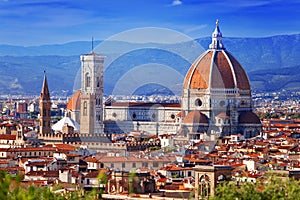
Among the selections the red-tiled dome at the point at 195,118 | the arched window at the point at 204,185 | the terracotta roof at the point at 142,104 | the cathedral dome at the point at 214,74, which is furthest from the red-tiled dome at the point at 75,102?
the arched window at the point at 204,185

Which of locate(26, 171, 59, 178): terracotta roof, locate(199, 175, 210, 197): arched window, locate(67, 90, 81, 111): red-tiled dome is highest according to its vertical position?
locate(67, 90, 81, 111): red-tiled dome

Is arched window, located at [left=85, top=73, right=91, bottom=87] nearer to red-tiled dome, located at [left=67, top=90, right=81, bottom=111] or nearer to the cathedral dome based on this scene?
red-tiled dome, located at [left=67, top=90, right=81, bottom=111]

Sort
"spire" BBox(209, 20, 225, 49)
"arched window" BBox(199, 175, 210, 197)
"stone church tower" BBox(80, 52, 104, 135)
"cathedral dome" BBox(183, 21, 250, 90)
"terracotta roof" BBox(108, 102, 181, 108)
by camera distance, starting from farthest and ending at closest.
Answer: "spire" BBox(209, 20, 225, 49)
"terracotta roof" BBox(108, 102, 181, 108)
"cathedral dome" BBox(183, 21, 250, 90)
"stone church tower" BBox(80, 52, 104, 135)
"arched window" BBox(199, 175, 210, 197)

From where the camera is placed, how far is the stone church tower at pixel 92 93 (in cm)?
8938

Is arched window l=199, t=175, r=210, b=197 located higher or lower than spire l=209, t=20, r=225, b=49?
lower

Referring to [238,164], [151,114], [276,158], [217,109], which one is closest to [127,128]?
[151,114]

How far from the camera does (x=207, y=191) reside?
107 feet

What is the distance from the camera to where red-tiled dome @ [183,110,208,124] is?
87.3m

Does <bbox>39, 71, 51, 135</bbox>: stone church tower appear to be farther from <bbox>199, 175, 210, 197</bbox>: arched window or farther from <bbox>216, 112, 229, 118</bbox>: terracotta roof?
<bbox>199, 175, 210, 197</bbox>: arched window

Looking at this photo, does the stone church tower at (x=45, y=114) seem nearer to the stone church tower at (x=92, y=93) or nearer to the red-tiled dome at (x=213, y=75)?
the stone church tower at (x=92, y=93)

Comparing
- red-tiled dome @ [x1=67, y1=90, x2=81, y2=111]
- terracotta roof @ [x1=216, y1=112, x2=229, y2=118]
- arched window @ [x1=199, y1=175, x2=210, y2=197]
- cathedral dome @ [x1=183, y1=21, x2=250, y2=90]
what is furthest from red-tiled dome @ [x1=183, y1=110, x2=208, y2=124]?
arched window @ [x1=199, y1=175, x2=210, y2=197]

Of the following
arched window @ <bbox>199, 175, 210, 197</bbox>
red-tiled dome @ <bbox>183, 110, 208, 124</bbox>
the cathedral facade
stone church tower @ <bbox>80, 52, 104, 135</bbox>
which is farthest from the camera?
stone church tower @ <bbox>80, 52, 104, 135</bbox>

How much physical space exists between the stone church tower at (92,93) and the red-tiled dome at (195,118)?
24.1ft

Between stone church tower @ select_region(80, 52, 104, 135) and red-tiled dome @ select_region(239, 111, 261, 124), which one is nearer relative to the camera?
red-tiled dome @ select_region(239, 111, 261, 124)
